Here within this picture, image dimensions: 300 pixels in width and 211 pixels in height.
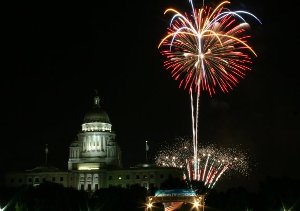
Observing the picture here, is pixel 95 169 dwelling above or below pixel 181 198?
above

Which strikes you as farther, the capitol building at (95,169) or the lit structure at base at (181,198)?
the capitol building at (95,169)

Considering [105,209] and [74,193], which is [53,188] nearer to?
[74,193]

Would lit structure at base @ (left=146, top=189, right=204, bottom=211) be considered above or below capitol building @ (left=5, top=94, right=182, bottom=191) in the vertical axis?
below

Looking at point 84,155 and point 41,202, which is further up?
point 84,155

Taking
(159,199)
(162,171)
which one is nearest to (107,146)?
(162,171)

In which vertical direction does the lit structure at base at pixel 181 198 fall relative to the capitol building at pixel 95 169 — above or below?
below

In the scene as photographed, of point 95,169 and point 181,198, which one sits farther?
point 95,169

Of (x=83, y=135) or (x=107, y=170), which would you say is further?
(x=83, y=135)

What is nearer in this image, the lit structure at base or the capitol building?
the lit structure at base
